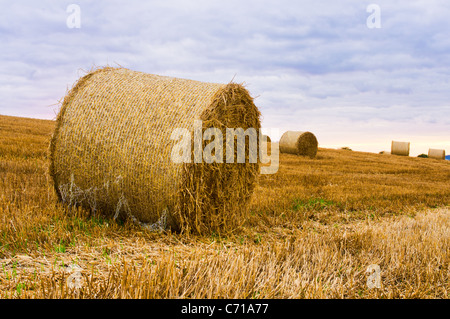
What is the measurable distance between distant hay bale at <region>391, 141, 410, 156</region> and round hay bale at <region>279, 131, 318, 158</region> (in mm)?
12692

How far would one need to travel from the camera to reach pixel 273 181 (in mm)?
9570

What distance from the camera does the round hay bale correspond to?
18891 millimetres

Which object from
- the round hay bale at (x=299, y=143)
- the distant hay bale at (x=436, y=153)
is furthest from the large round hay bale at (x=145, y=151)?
the distant hay bale at (x=436, y=153)

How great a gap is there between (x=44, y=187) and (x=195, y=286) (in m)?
4.83

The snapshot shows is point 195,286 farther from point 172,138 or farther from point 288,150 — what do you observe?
point 288,150

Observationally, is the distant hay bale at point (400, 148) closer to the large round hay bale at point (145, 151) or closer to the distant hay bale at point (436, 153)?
the distant hay bale at point (436, 153)

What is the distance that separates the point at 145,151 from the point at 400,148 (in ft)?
92.8

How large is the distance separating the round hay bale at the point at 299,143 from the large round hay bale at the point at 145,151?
1343 cm

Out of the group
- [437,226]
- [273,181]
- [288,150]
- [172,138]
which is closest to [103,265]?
[172,138]

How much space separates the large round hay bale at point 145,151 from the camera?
15.4 feet

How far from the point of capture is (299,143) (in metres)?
18.8

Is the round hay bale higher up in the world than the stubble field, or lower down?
higher up

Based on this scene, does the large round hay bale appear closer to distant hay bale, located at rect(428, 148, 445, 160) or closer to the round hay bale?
the round hay bale

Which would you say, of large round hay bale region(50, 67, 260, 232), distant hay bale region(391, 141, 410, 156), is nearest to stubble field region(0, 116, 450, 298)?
large round hay bale region(50, 67, 260, 232)
